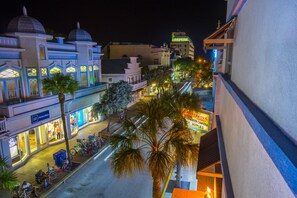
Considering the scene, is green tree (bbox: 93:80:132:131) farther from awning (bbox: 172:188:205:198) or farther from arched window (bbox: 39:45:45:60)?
awning (bbox: 172:188:205:198)

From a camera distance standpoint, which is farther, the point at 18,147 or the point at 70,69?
the point at 70,69

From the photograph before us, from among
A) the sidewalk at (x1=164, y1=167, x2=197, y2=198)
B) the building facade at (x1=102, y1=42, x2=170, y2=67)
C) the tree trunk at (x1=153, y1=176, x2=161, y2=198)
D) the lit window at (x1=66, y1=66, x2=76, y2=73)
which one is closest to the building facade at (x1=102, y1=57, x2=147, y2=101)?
the lit window at (x1=66, y1=66, x2=76, y2=73)

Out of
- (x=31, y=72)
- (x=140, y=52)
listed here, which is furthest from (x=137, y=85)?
(x=140, y=52)

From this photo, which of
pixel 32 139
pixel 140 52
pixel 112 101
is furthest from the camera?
pixel 140 52

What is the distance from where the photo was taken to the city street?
13500 mm

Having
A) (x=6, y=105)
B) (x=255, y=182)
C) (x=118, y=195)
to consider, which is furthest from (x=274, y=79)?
(x=6, y=105)

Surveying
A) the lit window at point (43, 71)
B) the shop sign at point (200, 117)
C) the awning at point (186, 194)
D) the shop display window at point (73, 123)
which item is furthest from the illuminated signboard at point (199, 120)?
the lit window at point (43, 71)

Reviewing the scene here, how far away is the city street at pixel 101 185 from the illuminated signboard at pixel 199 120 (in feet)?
18.4

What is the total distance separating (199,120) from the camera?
17703mm

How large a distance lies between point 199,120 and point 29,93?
1428 cm

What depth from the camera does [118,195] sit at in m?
13.4

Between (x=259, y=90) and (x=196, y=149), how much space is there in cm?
537

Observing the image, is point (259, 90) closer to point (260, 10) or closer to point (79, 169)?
A: point (260, 10)

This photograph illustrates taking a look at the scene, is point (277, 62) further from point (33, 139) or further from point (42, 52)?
point (33, 139)
